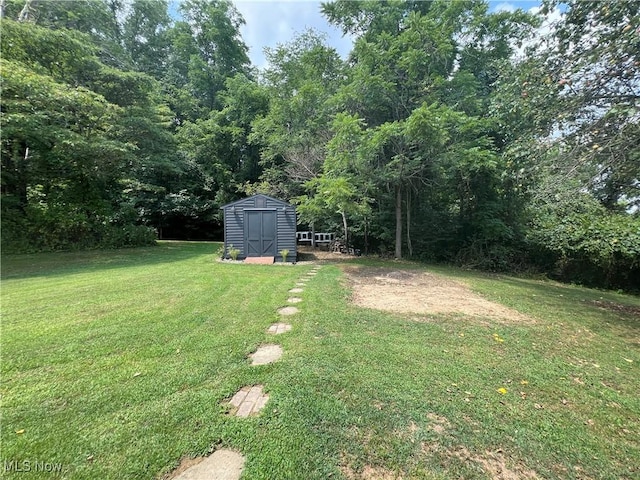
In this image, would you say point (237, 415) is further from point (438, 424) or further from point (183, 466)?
point (438, 424)

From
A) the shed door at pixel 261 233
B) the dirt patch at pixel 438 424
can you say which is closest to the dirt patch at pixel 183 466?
the dirt patch at pixel 438 424

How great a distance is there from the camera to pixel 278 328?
3.70 meters

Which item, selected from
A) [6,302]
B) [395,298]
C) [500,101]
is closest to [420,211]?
[500,101]

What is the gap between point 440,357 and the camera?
3.01m

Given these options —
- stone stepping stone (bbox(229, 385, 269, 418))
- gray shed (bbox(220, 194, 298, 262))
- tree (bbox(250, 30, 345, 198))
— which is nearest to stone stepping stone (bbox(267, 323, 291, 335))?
stone stepping stone (bbox(229, 385, 269, 418))

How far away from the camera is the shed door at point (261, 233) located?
33.1 feet

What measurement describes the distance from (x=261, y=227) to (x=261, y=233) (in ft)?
0.72

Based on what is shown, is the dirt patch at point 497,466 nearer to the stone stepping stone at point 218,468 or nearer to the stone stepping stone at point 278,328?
the stone stepping stone at point 218,468

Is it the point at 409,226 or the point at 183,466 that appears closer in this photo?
the point at 183,466

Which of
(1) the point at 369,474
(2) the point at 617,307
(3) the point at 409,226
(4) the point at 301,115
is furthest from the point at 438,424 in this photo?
(4) the point at 301,115

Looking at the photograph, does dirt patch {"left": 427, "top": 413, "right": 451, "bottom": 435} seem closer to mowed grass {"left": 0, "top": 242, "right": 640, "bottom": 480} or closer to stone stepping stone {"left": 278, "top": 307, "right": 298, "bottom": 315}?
mowed grass {"left": 0, "top": 242, "right": 640, "bottom": 480}

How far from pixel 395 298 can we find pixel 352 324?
1848 mm

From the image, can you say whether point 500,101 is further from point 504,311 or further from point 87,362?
point 87,362

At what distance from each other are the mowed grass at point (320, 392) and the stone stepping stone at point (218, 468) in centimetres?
6
